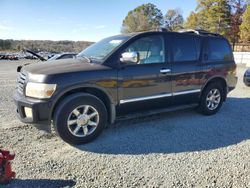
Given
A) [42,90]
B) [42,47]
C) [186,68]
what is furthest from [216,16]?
[42,47]

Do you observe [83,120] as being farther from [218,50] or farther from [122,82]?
[218,50]

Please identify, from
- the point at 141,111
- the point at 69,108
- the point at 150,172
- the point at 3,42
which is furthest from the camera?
the point at 3,42

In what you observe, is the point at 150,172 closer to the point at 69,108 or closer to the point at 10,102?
the point at 69,108

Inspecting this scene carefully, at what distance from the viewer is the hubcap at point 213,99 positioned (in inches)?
237

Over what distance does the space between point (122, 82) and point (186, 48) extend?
183cm

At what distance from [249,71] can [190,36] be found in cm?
602

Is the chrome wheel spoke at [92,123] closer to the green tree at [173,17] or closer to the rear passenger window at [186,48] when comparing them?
the rear passenger window at [186,48]

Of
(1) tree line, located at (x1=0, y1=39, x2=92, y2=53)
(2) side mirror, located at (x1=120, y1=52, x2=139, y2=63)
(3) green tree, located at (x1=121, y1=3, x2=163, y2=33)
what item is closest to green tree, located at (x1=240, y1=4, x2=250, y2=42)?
(3) green tree, located at (x1=121, y1=3, x2=163, y2=33)

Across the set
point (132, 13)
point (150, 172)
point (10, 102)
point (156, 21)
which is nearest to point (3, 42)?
point (132, 13)

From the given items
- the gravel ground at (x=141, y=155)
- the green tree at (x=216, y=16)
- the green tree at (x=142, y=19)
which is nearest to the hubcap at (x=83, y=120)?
the gravel ground at (x=141, y=155)

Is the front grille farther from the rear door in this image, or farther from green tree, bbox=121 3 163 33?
green tree, bbox=121 3 163 33

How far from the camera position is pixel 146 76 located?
190 inches

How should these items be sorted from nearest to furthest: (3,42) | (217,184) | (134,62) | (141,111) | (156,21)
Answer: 1. (217,184)
2. (134,62)
3. (141,111)
4. (156,21)
5. (3,42)

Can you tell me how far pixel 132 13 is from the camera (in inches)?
2694
